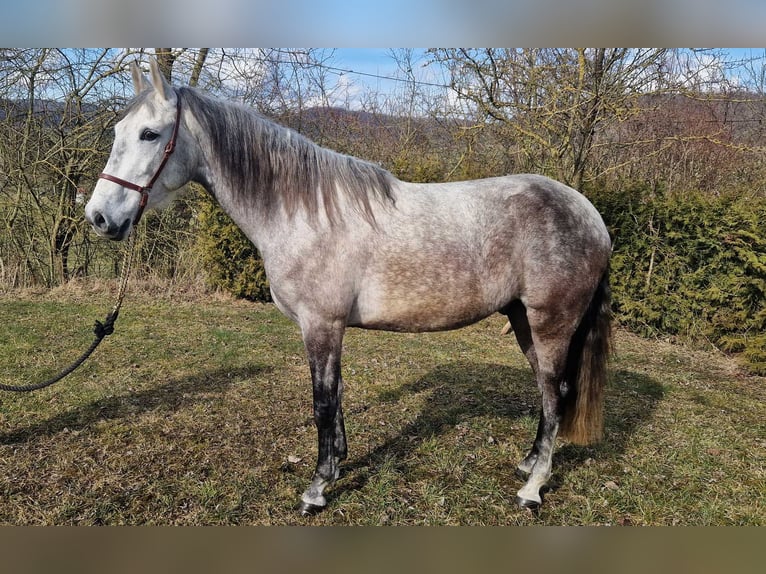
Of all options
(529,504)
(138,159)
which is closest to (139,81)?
(138,159)

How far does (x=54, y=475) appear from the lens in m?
2.85

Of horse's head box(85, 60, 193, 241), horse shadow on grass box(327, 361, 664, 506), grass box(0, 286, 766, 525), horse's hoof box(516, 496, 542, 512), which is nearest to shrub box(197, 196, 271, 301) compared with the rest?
grass box(0, 286, 766, 525)

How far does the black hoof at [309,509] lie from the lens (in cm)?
255

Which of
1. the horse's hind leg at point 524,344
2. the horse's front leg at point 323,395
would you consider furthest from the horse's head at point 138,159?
the horse's hind leg at point 524,344

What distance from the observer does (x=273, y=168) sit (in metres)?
2.48

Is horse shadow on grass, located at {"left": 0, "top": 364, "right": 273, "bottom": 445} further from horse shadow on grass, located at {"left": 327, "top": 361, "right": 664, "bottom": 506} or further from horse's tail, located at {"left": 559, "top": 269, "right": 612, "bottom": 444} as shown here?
horse's tail, located at {"left": 559, "top": 269, "right": 612, "bottom": 444}

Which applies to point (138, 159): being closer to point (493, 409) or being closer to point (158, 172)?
point (158, 172)

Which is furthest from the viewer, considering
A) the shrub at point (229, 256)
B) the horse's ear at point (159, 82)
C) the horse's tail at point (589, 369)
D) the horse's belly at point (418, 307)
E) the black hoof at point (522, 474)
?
the shrub at point (229, 256)

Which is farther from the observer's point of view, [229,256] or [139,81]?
[229,256]

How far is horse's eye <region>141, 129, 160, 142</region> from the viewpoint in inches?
87.7

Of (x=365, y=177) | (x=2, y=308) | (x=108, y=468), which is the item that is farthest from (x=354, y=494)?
(x=2, y=308)

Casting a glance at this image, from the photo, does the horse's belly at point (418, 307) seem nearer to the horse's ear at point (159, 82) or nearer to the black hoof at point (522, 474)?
the black hoof at point (522, 474)

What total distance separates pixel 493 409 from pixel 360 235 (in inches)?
97.3

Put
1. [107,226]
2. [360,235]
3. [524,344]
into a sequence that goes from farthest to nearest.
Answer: [524,344], [360,235], [107,226]
